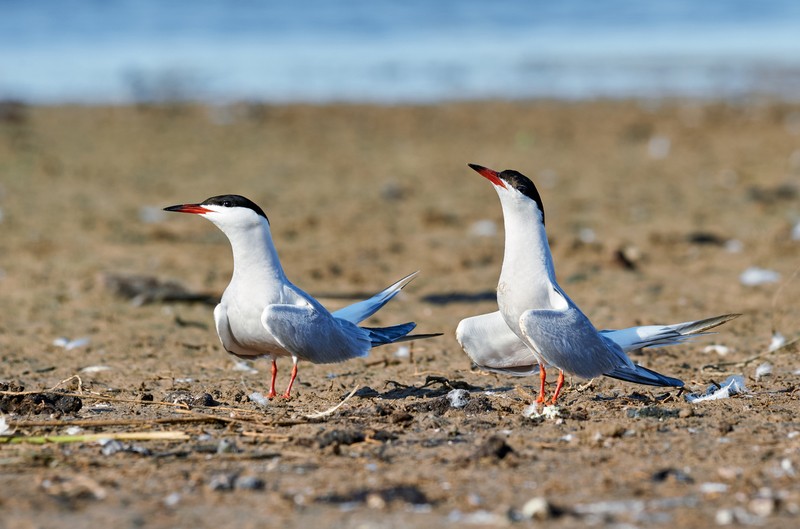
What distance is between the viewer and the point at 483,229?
979 cm

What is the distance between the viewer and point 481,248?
29.9 feet

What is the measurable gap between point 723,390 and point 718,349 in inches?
53.6

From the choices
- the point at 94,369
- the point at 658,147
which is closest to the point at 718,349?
the point at 94,369

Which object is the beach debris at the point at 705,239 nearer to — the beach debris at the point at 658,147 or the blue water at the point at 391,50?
the beach debris at the point at 658,147

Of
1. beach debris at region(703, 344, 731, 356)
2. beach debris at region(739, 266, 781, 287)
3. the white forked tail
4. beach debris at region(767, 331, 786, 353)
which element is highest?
beach debris at region(739, 266, 781, 287)

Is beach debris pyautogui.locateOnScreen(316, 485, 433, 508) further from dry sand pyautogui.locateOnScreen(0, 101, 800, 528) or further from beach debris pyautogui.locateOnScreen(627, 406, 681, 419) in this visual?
beach debris pyautogui.locateOnScreen(627, 406, 681, 419)

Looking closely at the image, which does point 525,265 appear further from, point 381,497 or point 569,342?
point 381,497

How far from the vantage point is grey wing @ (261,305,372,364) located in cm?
494

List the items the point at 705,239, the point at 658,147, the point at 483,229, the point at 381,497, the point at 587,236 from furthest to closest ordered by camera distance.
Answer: the point at 658,147 → the point at 483,229 → the point at 587,236 → the point at 705,239 → the point at 381,497

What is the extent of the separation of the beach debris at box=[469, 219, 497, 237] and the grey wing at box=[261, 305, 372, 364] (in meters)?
4.55

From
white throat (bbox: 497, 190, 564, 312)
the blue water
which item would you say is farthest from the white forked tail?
the blue water

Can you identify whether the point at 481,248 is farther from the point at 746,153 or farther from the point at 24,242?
the point at 746,153

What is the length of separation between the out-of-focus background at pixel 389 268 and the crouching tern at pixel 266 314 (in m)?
0.23

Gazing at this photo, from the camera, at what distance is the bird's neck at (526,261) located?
4.82 metres
